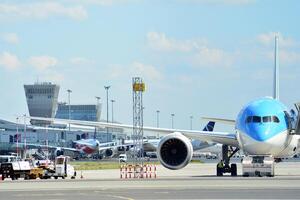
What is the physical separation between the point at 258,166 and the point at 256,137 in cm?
163

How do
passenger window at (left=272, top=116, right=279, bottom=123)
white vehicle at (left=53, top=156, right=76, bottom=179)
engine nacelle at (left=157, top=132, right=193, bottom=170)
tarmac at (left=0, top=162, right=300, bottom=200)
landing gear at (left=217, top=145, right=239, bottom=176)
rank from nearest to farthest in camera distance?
tarmac at (left=0, top=162, right=300, bottom=200) < passenger window at (left=272, top=116, right=279, bottom=123) < engine nacelle at (left=157, top=132, right=193, bottom=170) < landing gear at (left=217, top=145, right=239, bottom=176) < white vehicle at (left=53, top=156, right=76, bottom=179)

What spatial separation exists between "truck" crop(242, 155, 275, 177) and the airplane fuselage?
1.70ft

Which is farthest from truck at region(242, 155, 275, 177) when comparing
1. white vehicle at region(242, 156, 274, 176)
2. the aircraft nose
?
the aircraft nose

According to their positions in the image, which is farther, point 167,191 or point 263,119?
point 263,119

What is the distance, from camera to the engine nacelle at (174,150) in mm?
56406

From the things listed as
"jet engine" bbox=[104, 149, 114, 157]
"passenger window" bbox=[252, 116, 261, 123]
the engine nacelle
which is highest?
"passenger window" bbox=[252, 116, 261, 123]

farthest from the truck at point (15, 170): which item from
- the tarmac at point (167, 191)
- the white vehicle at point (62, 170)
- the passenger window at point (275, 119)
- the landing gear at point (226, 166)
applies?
the tarmac at point (167, 191)

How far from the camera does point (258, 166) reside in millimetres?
53406

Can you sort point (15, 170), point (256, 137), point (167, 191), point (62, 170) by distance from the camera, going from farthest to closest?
point (15, 170)
point (62, 170)
point (256, 137)
point (167, 191)

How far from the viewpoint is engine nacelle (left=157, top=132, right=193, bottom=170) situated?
56406 mm

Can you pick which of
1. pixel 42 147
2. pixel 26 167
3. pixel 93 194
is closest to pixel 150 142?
pixel 42 147

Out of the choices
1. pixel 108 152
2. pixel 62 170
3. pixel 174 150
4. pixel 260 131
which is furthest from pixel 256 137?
pixel 108 152

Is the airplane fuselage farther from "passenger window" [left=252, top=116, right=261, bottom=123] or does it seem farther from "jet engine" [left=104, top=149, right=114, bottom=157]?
"jet engine" [left=104, top=149, right=114, bottom=157]

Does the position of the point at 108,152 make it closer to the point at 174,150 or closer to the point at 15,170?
the point at 15,170
